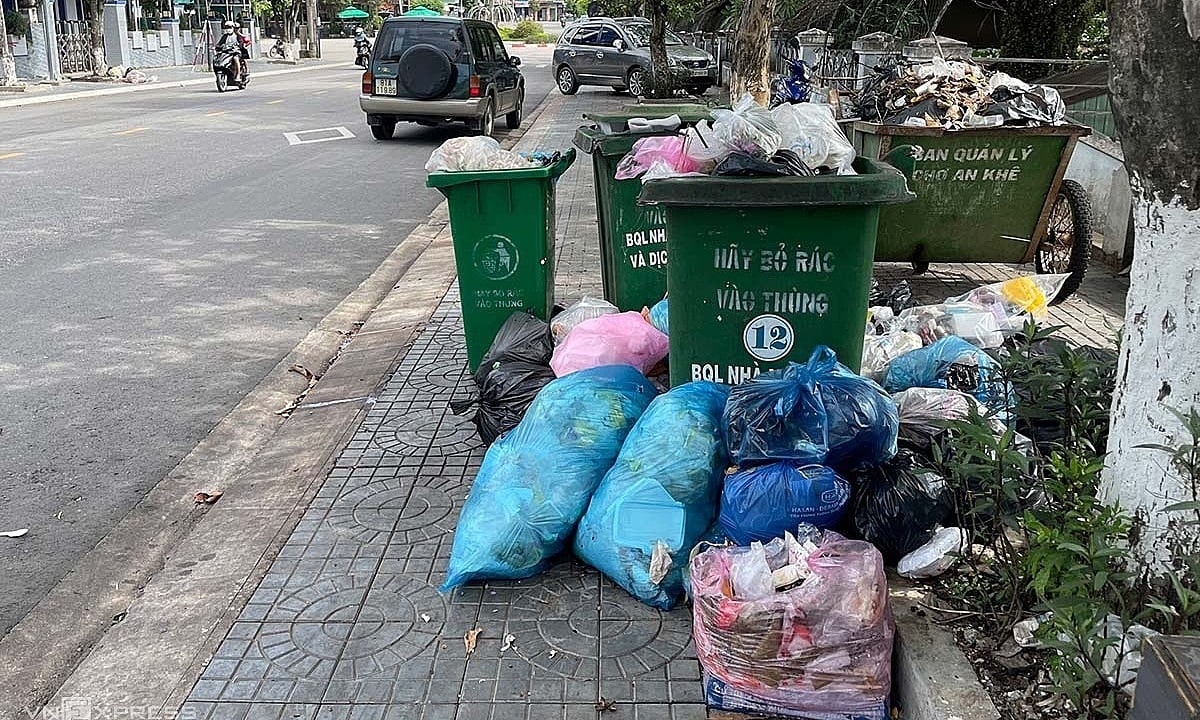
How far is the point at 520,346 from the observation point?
4836 mm

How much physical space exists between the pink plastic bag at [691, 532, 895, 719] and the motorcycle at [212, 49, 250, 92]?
27165 millimetres

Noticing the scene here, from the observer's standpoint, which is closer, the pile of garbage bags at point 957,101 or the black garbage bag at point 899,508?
the black garbage bag at point 899,508

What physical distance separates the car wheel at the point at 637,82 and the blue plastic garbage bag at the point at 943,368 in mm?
18990

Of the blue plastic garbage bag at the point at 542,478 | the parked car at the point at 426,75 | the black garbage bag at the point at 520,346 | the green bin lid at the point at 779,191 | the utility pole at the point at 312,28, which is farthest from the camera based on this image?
the utility pole at the point at 312,28

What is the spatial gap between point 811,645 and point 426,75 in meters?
13.4

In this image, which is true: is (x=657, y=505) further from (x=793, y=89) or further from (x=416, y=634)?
(x=793, y=89)

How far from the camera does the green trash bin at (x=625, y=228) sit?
209 inches

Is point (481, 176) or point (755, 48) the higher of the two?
point (755, 48)

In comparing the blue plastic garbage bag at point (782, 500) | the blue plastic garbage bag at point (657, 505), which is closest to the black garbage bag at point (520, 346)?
the blue plastic garbage bag at point (657, 505)


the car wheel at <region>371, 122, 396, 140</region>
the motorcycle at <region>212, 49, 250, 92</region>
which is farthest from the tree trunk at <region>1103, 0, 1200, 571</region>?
the motorcycle at <region>212, 49, 250, 92</region>

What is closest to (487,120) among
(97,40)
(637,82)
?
(637,82)

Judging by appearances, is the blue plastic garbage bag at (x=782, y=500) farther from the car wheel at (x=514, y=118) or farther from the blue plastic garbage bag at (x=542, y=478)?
the car wheel at (x=514, y=118)

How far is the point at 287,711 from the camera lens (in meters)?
2.83

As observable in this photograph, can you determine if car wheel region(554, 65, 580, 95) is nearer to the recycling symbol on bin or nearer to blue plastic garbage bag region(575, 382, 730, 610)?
the recycling symbol on bin
